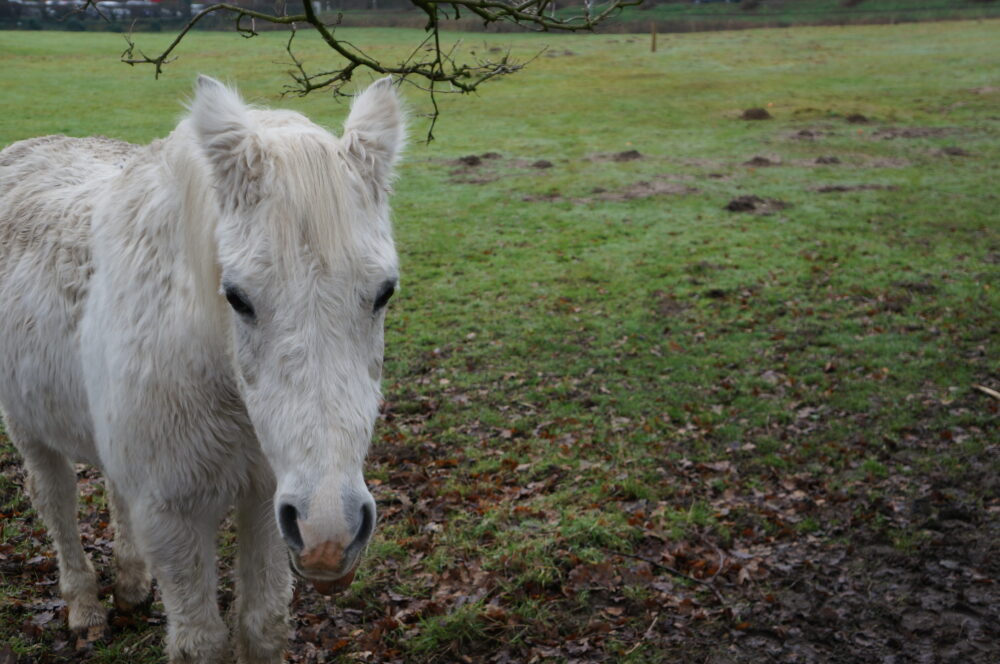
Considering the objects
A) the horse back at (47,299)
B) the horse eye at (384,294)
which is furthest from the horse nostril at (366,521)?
the horse back at (47,299)

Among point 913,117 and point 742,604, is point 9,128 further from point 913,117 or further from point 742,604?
point 913,117

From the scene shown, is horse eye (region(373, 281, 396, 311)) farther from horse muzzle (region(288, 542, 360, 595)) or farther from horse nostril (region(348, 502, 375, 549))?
→ horse muzzle (region(288, 542, 360, 595))

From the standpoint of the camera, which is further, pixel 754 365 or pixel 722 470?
pixel 754 365

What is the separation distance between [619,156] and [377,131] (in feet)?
61.3

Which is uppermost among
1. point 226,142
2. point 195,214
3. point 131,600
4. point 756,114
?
point 226,142

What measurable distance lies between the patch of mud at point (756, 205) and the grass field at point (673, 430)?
84mm

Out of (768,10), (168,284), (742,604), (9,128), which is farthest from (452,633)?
(768,10)

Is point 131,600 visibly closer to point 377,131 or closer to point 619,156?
point 377,131

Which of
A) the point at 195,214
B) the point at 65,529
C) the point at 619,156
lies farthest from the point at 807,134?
the point at 195,214

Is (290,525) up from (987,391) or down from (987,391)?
up

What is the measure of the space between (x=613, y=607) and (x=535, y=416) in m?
2.85

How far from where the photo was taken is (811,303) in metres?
10.1

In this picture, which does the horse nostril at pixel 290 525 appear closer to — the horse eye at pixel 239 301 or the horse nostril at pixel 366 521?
the horse nostril at pixel 366 521

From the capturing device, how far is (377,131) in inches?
107
